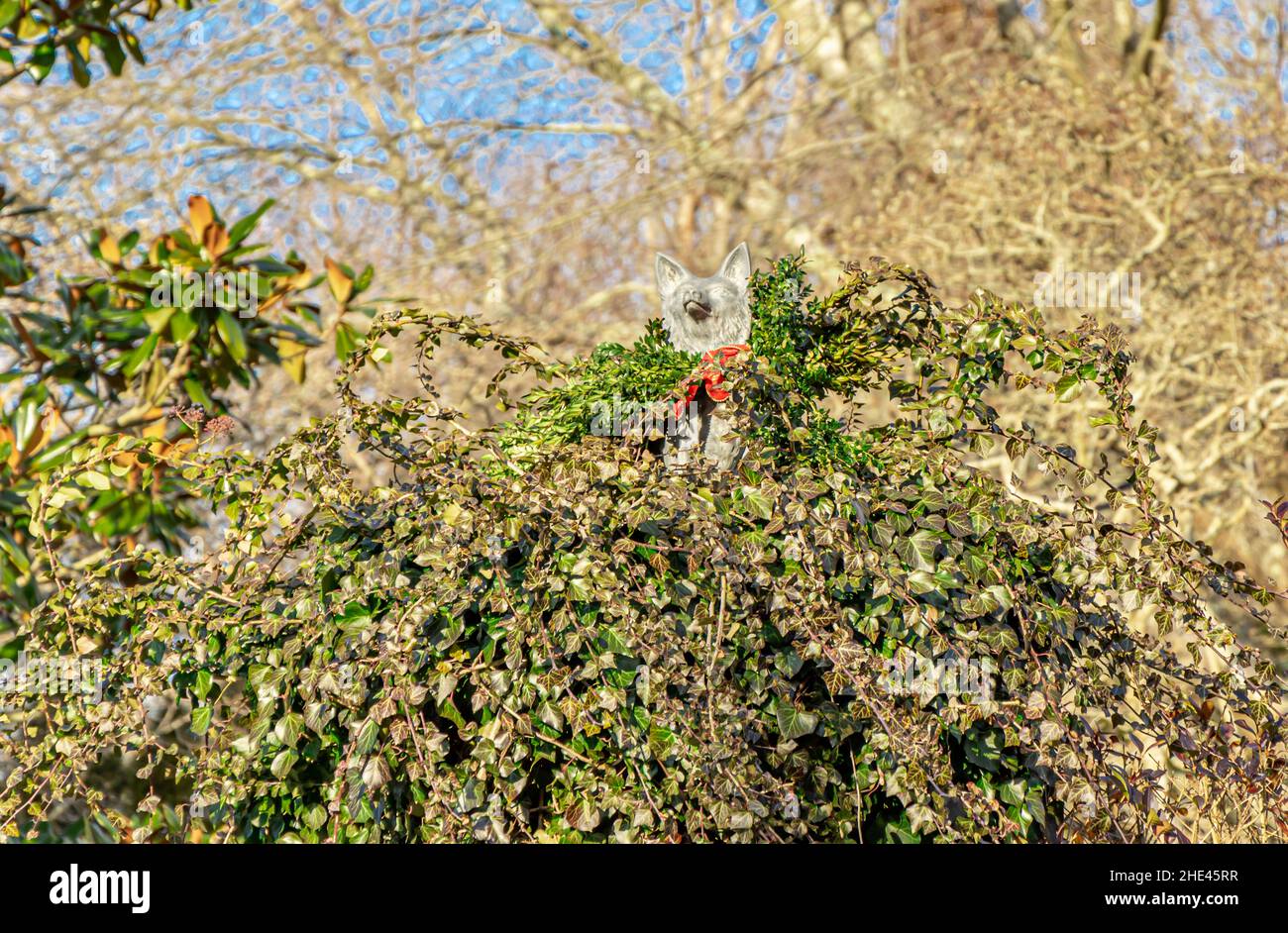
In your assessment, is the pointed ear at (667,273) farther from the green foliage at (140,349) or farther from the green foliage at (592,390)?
the green foliage at (140,349)

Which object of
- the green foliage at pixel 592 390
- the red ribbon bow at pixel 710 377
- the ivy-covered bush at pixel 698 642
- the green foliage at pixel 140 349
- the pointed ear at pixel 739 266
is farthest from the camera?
the green foliage at pixel 140 349

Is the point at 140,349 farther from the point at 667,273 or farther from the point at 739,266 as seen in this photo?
the point at 739,266

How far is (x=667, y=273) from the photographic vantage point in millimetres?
2760

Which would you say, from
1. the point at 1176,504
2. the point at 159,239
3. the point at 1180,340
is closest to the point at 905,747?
the point at 159,239

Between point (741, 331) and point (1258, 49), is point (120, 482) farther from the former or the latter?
point (1258, 49)

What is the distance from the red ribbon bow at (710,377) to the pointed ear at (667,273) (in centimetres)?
25

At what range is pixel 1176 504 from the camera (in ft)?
18.5

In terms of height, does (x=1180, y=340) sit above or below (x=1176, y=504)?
above

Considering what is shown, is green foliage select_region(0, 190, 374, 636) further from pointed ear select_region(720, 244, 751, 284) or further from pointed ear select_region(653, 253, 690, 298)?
pointed ear select_region(720, 244, 751, 284)

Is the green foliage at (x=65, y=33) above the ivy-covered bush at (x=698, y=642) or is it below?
above

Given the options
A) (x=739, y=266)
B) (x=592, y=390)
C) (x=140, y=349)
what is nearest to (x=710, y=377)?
(x=592, y=390)

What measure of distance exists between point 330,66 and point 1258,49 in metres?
5.39

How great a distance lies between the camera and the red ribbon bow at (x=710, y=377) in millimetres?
2337

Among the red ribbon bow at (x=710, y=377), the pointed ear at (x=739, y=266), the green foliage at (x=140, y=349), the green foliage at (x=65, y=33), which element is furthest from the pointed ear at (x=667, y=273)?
the green foliage at (x=65, y=33)
